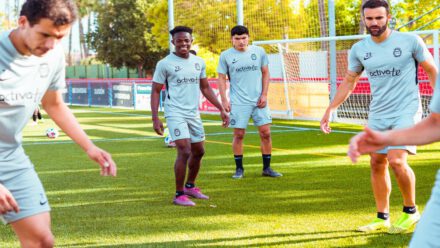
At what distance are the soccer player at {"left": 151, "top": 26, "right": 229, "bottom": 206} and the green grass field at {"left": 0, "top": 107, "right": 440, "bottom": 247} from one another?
1.85 ft

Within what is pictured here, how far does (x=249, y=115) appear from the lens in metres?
11.2

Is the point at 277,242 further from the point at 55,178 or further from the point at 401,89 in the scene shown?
the point at 55,178

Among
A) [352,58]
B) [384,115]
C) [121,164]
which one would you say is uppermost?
[352,58]

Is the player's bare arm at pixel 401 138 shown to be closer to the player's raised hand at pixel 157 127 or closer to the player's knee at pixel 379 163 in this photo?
the player's knee at pixel 379 163

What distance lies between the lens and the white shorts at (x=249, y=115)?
11188 mm

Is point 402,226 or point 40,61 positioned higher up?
point 40,61

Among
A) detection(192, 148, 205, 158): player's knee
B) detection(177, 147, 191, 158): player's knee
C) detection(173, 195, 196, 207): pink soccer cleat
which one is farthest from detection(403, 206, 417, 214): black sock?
detection(192, 148, 205, 158): player's knee

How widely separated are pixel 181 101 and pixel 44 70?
4.76 m

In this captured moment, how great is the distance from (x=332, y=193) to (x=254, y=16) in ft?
71.3

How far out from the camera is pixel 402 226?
6.95 metres

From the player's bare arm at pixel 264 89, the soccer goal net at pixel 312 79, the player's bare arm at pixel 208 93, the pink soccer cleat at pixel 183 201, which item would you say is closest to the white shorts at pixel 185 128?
the player's bare arm at pixel 208 93

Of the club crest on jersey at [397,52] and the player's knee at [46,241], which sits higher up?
the club crest on jersey at [397,52]

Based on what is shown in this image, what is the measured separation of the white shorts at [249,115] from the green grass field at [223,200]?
2.61 ft

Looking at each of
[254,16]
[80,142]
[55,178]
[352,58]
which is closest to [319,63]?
[254,16]
